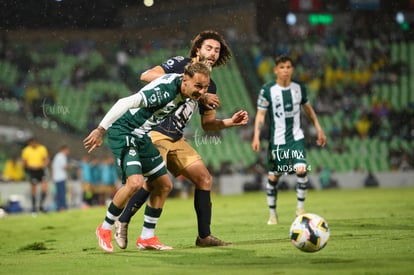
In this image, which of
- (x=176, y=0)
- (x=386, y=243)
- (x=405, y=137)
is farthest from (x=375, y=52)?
(x=386, y=243)

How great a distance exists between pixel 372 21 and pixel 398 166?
667 cm

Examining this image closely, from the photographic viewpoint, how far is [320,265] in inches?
265

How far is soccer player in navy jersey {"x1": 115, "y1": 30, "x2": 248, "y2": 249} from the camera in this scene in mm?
8859

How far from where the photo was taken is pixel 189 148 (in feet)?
→ 29.9

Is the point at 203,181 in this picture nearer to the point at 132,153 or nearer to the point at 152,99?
the point at 132,153

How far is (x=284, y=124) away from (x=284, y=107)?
27cm

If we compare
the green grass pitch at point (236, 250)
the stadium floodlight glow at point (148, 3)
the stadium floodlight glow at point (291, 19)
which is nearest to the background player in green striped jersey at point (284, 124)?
the green grass pitch at point (236, 250)

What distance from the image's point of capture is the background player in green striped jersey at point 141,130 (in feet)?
26.2

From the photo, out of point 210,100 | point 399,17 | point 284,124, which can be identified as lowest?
point 284,124

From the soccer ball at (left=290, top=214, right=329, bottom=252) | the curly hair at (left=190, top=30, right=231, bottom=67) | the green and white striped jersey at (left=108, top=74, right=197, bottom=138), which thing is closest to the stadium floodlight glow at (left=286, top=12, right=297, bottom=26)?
the curly hair at (left=190, top=30, right=231, bottom=67)

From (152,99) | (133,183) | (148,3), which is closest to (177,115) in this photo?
(152,99)

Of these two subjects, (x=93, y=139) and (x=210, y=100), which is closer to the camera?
(x=93, y=139)

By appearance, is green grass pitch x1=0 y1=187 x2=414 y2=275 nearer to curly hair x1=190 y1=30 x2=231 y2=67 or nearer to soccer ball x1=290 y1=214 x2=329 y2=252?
soccer ball x1=290 y1=214 x2=329 y2=252

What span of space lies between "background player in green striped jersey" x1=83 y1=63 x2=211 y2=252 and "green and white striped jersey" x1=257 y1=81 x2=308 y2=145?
4.20 metres
